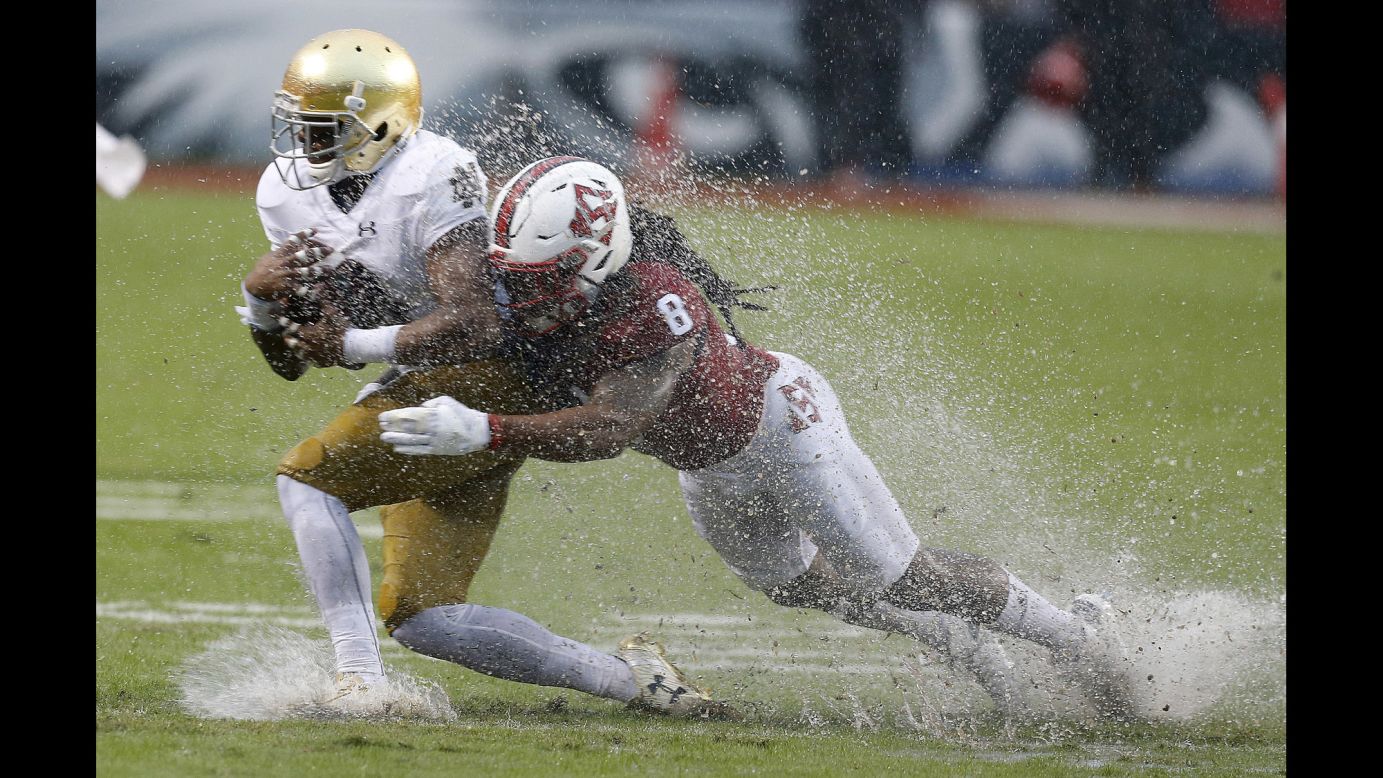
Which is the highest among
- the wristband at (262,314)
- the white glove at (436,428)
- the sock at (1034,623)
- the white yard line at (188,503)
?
the wristband at (262,314)

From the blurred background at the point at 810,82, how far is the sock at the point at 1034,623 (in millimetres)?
11293

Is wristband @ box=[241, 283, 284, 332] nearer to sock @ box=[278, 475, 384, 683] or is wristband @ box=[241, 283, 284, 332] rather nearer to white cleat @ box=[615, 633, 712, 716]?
sock @ box=[278, 475, 384, 683]

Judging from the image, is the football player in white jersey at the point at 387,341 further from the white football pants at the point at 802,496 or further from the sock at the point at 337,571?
the white football pants at the point at 802,496

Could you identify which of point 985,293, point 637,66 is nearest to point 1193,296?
point 985,293

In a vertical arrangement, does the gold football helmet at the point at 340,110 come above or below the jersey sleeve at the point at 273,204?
above

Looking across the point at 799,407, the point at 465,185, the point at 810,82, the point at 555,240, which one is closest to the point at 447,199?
the point at 465,185

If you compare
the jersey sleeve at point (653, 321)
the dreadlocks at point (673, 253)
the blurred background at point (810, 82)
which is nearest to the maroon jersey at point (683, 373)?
the jersey sleeve at point (653, 321)

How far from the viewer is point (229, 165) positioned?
15.8 metres

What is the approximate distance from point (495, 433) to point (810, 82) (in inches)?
490

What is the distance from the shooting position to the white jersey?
3.96 m

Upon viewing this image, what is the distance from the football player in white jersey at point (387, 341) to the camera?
12.7 ft

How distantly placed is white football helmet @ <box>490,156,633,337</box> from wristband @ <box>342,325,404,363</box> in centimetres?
30

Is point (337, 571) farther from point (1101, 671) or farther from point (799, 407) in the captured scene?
point (1101, 671)

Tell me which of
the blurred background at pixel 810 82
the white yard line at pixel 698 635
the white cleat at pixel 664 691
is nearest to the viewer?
the white cleat at pixel 664 691
